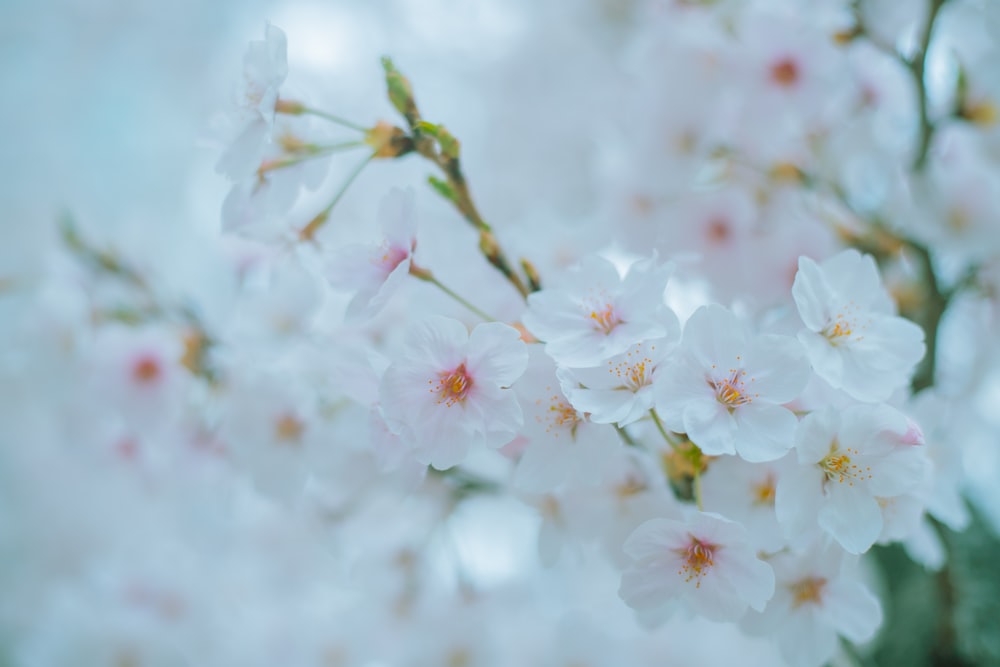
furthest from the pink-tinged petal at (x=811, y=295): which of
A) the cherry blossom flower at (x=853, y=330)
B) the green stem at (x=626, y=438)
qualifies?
the green stem at (x=626, y=438)

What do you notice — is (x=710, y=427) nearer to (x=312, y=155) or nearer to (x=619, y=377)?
(x=619, y=377)

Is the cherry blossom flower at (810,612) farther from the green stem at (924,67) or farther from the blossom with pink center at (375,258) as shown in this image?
the green stem at (924,67)

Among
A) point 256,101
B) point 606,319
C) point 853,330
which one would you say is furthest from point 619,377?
point 256,101

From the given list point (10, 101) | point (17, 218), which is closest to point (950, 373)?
point (17, 218)

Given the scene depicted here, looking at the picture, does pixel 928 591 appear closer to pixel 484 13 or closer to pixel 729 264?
pixel 729 264

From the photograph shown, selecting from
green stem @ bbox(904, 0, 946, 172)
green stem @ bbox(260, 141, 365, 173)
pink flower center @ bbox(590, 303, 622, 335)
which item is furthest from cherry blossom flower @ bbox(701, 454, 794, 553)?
green stem @ bbox(904, 0, 946, 172)

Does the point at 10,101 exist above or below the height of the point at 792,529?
below
